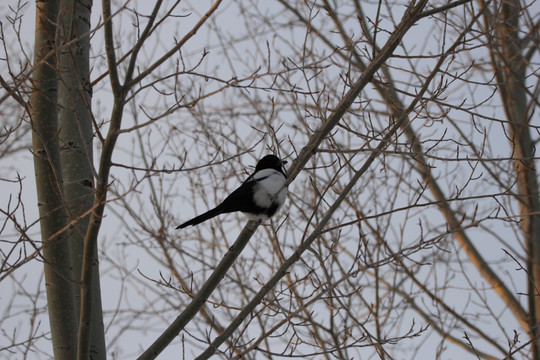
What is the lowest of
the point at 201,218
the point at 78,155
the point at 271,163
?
the point at 201,218

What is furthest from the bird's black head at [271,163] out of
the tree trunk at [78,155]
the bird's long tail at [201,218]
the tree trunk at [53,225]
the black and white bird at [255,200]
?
the tree trunk at [53,225]

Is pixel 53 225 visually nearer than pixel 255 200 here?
Yes

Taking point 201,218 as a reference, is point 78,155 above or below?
above

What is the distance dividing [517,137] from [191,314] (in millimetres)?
4144

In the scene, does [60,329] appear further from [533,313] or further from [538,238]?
[538,238]

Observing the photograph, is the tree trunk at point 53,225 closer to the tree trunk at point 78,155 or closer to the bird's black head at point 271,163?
the tree trunk at point 78,155

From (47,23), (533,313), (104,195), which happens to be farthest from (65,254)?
(533,313)

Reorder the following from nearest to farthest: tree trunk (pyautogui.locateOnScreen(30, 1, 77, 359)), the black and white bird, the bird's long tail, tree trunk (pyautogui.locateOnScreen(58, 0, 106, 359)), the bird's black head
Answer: tree trunk (pyautogui.locateOnScreen(30, 1, 77, 359)) < tree trunk (pyautogui.locateOnScreen(58, 0, 106, 359)) < the bird's long tail < the black and white bird < the bird's black head

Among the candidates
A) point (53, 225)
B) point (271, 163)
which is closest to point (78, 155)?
point (53, 225)

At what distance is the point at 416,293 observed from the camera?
549 cm

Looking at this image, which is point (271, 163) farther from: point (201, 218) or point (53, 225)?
point (53, 225)

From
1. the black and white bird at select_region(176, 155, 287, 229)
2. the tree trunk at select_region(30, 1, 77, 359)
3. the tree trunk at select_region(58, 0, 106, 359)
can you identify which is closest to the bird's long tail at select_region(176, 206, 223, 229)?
the black and white bird at select_region(176, 155, 287, 229)

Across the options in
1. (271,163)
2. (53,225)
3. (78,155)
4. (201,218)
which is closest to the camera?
(53,225)

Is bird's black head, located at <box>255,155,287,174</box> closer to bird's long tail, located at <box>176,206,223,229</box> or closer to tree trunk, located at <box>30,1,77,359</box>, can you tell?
bird's long tail, located at <box>176,206,223,229</box>
